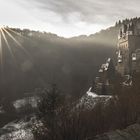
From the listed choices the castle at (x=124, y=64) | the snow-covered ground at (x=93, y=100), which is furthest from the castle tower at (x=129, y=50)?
the snow-covered ground at (x=93, y=100)

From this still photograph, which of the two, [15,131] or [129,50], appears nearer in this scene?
[15,131]

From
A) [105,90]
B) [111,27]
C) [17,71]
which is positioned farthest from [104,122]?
Result: [111,27]

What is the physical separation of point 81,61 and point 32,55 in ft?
98.3

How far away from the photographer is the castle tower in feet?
203

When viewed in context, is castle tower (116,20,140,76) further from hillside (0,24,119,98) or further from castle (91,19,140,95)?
hillside (0,24,119,98)

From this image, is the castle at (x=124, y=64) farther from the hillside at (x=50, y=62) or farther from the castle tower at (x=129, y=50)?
the hillside at (x=50, y=62)

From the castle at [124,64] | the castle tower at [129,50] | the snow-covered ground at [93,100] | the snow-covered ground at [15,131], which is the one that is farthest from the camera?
the castle tower at [129,50]

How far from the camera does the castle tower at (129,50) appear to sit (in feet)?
203

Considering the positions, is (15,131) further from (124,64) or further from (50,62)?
(50,62)

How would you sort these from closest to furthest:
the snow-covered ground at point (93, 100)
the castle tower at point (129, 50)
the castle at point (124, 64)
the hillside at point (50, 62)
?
the snow-covered ground at point (93, 100), the castle at point (124, 64), the castle tower at point (129, 50), the hillside at point (50, 62)

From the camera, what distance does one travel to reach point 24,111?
92.2 metres

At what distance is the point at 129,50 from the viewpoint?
6956cm

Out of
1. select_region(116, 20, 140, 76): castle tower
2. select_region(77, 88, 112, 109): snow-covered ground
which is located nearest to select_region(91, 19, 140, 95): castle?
select_region(116, 20, 140, 76): castle tower

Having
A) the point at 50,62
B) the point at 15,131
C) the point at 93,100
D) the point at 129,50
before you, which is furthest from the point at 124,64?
the point at 50,62
